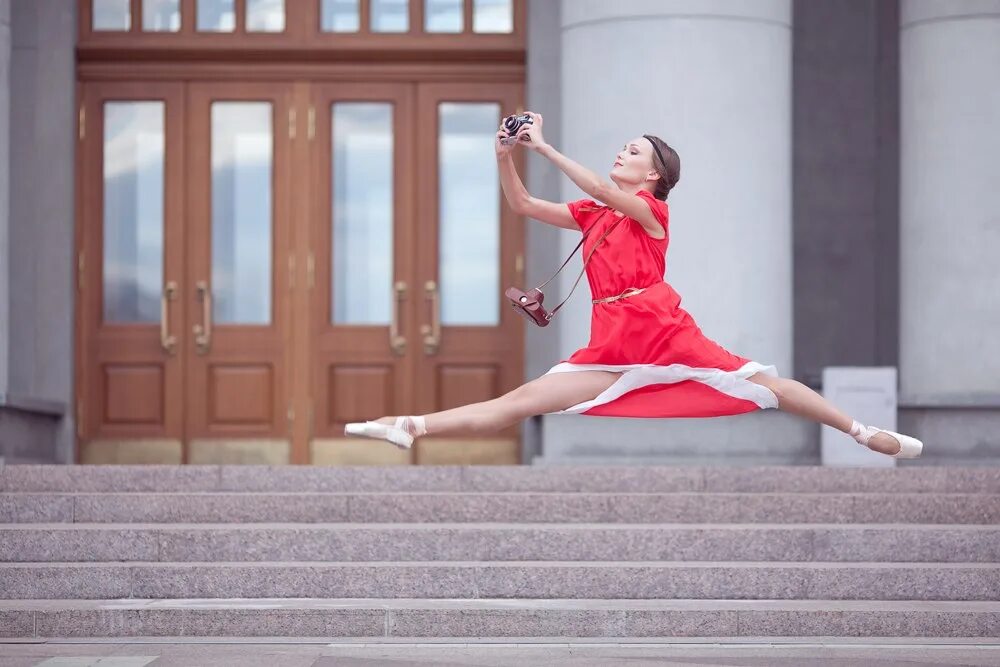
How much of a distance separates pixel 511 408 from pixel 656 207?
1033 millimetres

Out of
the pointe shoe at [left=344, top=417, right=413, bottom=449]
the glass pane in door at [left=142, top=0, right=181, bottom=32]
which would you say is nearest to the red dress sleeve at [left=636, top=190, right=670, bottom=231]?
the pointe shoe at [left=344, top=417, right=413, bottom=449]

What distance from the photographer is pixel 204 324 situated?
15.1 metres

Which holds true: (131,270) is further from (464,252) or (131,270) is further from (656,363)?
(656,363)

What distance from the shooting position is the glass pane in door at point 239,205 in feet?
49.8

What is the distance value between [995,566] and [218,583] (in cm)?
433

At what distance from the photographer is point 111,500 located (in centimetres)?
1061

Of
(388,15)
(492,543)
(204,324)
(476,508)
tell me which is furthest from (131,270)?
Answer: (492,543)

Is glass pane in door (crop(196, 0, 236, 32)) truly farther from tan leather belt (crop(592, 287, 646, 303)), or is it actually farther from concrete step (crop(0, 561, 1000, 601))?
tan leather belt (crop(592, 287, 646, 303))

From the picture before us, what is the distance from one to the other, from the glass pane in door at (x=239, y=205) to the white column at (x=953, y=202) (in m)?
5.56

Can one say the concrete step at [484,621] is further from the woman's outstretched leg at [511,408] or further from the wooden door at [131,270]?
the wooden door at [131,270]

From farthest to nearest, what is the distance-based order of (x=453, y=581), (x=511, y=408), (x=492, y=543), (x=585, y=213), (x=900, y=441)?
(x=492, y=543)
(x=453, y=581)
(x=585, y=213)
(x=900, y=441)
(x=511, y=408)

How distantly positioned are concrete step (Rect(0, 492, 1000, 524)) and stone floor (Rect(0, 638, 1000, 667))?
200 centimetres

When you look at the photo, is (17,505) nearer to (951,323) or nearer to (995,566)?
(995,566)

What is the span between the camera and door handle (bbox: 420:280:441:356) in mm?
15031
